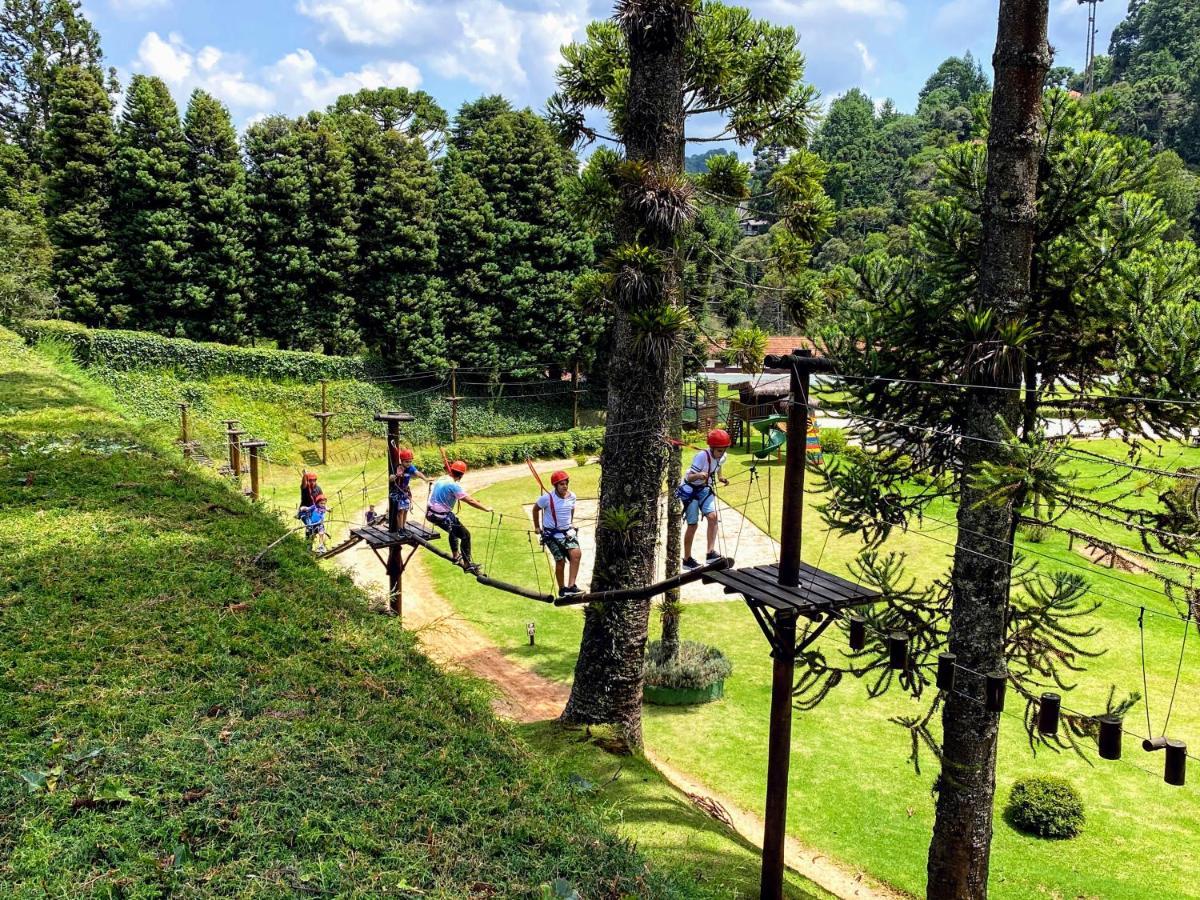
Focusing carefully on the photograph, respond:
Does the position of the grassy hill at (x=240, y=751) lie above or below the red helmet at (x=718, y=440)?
below

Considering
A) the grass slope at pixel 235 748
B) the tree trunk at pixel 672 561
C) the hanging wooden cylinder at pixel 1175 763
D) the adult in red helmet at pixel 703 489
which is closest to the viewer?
the grass slope at pixel 235 748

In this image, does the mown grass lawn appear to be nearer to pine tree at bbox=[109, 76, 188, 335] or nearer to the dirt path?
the dirt path

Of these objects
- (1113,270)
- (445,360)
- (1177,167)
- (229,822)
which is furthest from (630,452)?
(1177,167)

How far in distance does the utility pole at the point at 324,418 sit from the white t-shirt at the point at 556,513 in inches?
762

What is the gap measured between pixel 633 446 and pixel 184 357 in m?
23.0

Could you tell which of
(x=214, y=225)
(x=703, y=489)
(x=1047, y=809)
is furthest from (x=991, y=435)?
(x=214, y=225)

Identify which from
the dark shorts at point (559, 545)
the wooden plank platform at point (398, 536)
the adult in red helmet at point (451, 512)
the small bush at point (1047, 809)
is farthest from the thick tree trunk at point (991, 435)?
the wooden plank platform at point (398, 536)

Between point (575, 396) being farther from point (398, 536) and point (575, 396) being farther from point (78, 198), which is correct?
point (398, 536)

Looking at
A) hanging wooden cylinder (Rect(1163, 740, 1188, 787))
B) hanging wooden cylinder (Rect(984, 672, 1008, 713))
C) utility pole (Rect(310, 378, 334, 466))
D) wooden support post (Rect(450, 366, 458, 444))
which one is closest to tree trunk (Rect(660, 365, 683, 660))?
hanging wooden cylinder (Rect(984, 672, 1008, 713))

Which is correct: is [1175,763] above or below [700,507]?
below

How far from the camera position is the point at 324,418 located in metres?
28.5

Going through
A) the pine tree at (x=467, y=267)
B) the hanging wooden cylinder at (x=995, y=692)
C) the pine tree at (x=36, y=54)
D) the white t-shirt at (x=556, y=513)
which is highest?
the pine tree at (x=36, y=54)

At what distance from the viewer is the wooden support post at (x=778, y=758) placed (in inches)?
279

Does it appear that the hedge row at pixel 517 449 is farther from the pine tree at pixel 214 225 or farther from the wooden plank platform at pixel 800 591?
the wooden plank platform at pixel 800 591
